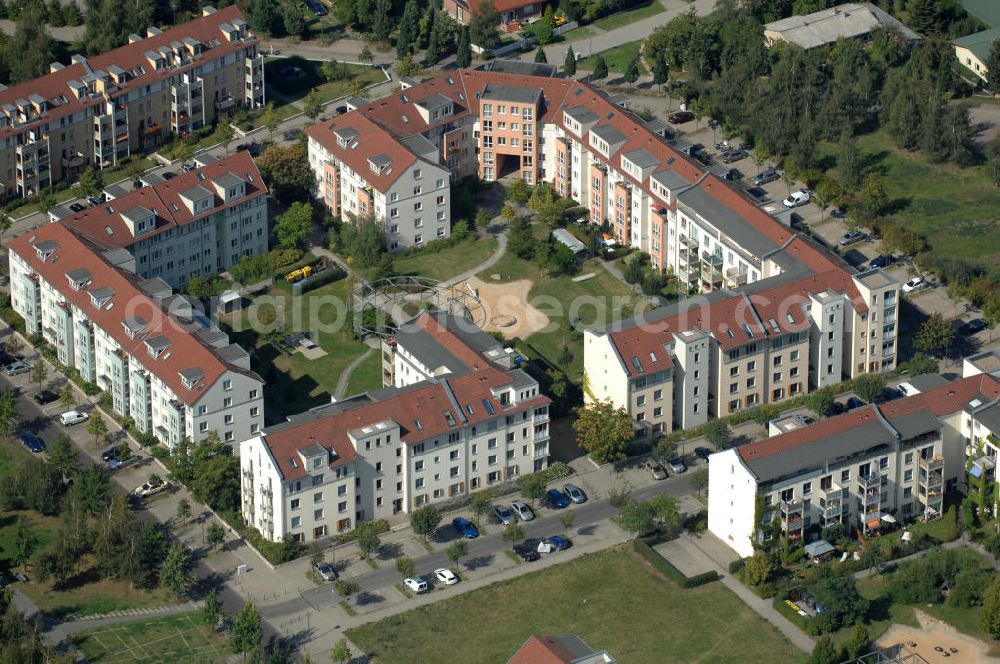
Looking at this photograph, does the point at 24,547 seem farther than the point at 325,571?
No

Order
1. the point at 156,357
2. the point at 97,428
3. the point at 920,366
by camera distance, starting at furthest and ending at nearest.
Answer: the point at 920,366, the point at 97,428, the point at 156,357

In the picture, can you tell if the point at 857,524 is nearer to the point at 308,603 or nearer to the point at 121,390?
the point at 308,603

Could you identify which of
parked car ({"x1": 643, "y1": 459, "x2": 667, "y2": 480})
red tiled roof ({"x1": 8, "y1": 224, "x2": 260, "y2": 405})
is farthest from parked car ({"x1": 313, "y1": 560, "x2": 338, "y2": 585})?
parked car ({"x1": 643, "y1": 459, "x2": 667, "y2": 480})

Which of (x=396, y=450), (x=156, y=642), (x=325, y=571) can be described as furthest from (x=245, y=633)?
(x=396, y=450)

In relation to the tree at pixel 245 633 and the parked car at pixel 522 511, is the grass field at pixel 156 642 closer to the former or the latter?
the tree at pixel 245 633

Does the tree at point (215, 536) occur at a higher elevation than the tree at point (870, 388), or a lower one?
lower

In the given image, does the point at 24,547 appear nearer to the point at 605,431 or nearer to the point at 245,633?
the point at 245,633

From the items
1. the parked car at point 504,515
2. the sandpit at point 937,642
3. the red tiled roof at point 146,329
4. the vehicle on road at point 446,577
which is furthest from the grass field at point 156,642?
the sandpit at point 937,642
